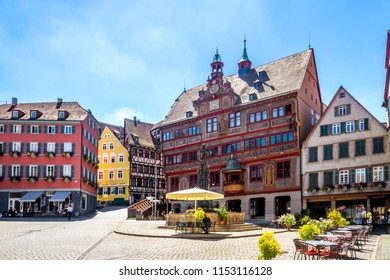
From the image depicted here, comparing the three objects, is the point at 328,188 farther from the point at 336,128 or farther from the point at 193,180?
the point at 193,180

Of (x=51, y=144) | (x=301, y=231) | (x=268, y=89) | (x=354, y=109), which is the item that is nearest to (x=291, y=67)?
(x=268, y=89)

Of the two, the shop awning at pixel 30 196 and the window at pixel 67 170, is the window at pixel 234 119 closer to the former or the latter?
the window at pixel 67 170

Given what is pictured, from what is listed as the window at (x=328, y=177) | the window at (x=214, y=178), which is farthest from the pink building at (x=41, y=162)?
the window at (x=328, y=177)

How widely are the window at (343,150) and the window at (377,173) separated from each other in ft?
7.93

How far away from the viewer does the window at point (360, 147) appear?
34.4m

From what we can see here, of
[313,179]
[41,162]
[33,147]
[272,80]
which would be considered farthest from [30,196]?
[313,179]

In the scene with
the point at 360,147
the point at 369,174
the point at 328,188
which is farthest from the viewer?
the point at 328,188

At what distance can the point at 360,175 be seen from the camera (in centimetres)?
3447

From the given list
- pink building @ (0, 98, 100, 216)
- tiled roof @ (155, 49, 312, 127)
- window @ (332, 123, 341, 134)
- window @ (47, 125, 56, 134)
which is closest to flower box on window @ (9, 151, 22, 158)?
pink building @ (0, 98, 100, 216)

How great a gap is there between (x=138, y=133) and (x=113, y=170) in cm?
635

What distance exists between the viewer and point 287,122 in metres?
38.6

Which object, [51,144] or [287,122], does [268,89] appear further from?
[51,144]

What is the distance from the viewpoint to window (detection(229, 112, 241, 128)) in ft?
139

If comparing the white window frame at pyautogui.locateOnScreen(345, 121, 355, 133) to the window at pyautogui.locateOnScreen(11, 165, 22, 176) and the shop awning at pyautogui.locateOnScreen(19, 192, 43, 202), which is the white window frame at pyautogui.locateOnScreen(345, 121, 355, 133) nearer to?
the shop awning at pyautogui.locateOnScreen(19, 192, 43, 202)
